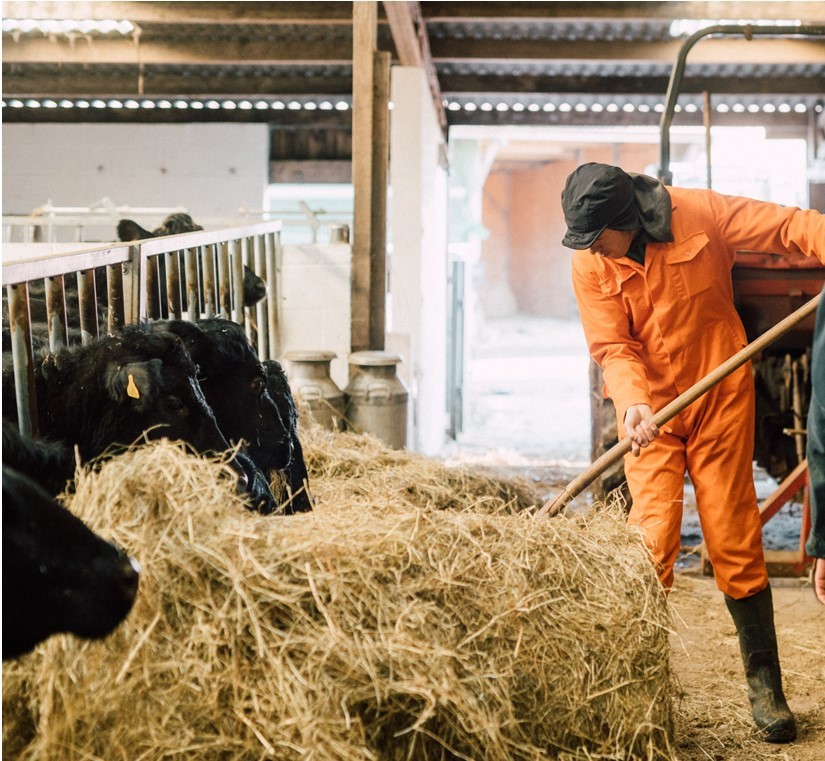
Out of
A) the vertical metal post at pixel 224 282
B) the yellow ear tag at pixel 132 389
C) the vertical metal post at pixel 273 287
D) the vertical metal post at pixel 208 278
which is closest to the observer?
the yellow ear tag at pixel 132 389

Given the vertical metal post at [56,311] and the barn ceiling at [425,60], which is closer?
the vertical metal post at [56,311]

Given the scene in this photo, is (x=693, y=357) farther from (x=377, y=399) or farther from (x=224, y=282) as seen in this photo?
(x=377, y=399)

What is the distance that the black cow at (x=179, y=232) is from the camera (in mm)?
6129

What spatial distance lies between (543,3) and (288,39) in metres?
2.84

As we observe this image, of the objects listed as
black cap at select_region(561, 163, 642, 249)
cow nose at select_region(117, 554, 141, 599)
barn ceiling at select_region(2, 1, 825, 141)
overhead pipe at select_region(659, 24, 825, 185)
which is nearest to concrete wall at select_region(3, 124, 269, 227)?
barn ceiling at select_region(2, 1, 825, 141)

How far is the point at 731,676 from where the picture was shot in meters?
3.71

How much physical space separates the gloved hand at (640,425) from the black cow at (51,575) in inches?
67.9

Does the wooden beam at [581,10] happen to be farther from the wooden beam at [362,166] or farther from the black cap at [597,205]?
the black cap at [597,205]

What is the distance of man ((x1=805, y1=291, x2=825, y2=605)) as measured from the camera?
1925mm

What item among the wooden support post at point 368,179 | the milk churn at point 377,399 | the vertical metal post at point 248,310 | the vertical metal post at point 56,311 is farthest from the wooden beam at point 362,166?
the vertical metal post at point 56,311

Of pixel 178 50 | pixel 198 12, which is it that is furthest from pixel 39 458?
pixel 178 50

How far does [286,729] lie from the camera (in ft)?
6.78

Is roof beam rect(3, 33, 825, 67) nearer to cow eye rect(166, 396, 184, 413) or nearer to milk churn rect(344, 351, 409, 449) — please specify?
milk churn rect(344, 351, 409, 449)

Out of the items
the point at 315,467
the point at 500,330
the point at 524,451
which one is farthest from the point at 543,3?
the point at 500,330
